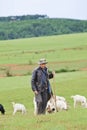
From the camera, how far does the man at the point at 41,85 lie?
19391 mm

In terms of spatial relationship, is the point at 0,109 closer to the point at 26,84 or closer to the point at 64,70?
the point at 26,84

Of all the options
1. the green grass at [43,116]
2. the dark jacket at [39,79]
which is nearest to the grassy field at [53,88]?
the green grass at [43,116]

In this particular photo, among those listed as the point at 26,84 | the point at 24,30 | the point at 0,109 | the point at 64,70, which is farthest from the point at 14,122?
the point at 24,30

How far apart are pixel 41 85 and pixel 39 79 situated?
0.74 ft

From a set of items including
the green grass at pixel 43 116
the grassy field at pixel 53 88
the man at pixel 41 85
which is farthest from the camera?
the man at pixel 41 85

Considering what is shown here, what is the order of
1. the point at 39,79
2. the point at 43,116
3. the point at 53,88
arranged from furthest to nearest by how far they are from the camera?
the point at 53,88 < the point at 39,79 < the point at 43,116

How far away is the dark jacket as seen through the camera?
1939cm

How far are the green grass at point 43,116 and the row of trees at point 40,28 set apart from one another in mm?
124250

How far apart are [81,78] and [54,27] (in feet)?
444

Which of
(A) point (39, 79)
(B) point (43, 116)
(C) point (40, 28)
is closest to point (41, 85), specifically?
(A) point (39, 79)

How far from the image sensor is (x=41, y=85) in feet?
Result: 64.0

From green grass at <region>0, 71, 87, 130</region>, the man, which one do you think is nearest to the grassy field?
green grass at <region>0, 71, 87, 130</region>

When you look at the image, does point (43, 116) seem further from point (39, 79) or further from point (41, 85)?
point (39, 79)

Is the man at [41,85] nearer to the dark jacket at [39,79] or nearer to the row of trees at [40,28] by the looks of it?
the dark jacket at [39,79]
